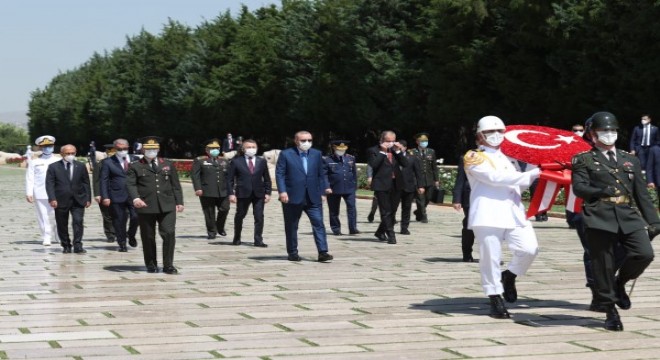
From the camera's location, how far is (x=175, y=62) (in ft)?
301

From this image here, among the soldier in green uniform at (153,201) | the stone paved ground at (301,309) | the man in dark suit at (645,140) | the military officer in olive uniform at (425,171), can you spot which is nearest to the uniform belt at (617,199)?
the stone paved ground at (301,309)

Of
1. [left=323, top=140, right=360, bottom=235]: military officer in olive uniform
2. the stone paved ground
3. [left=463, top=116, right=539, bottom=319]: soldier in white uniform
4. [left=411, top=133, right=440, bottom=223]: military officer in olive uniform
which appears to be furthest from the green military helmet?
[left=411, top=133, right=440, bottom=223]: military officer in olive uniform

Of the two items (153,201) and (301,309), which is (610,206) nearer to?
(301,309)

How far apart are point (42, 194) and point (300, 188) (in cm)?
502

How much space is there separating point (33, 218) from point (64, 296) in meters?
15.3

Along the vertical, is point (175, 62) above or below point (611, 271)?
above

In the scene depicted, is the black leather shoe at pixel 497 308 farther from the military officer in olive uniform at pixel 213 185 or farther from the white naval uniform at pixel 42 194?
the military officer in olive uniform at pixel 213 185

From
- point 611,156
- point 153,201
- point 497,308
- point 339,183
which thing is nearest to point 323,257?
point 153,201

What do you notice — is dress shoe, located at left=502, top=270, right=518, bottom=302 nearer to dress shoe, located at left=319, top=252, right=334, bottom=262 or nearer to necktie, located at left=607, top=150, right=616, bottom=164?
necktie, located at left=607, top=150, right=616, bottom=164

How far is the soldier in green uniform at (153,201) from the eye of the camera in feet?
47.5

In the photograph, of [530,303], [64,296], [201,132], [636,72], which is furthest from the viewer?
[201,132]

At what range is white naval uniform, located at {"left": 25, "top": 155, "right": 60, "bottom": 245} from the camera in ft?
61.8

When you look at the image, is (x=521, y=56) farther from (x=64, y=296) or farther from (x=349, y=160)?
(x=64, y=296)

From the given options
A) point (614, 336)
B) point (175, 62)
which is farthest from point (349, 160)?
point (175, 62)
